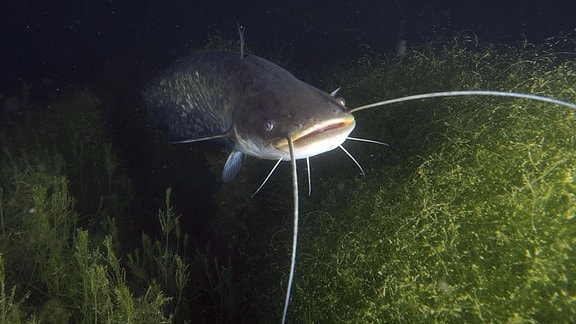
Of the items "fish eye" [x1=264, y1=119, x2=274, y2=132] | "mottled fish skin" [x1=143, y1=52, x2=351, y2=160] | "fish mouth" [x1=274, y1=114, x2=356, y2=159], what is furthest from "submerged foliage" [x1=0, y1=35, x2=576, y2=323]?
"fish eye" [x1=264, y1=119, x2=274, y2=132]

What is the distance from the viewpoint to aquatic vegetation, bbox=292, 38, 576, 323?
6.55 feet

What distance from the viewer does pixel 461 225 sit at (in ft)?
7.57

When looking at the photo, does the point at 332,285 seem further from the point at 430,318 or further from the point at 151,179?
the point at 151,179

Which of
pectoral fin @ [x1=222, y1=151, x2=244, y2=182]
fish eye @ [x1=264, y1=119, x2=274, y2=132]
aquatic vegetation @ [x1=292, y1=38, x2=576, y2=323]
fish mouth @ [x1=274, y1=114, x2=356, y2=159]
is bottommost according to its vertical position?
aquatic vegetation @ [x1=292, y1=38, x2=576, y2=323]

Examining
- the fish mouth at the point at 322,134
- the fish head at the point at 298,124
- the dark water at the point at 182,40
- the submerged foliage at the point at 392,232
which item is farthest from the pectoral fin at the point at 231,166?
the fish mouth at the point at 322,134

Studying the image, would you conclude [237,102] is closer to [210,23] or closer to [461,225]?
[461,225]

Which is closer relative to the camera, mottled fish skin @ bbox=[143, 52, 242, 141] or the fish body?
the fish body

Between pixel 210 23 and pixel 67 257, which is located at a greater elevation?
pixel 210 23

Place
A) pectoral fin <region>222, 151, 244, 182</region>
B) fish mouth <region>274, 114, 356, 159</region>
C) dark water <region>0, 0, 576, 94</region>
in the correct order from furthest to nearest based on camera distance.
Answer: dark water <region>0, 0, 576, 94</region> < pectoral fin <region>222, 151, 244, 182</region> < fish mouth <region>274, 114, 356, 159</region>

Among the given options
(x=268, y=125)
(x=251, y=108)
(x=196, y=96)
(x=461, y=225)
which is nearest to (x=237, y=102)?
(x=251, y=108)

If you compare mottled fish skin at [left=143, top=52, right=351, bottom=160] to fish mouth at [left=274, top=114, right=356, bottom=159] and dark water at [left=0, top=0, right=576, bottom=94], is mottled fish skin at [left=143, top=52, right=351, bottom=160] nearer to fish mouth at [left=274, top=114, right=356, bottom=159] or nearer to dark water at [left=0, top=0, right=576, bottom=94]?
fish mouth at [left=274, top=114, right=356, bottom=159]

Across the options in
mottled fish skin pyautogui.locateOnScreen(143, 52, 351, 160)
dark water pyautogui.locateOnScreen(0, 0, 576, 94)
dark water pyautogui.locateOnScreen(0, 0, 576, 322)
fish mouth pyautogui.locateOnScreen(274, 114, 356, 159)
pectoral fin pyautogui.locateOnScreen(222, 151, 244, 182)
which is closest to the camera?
fish mouth pyautogui.locateOnScreen(274, 114, 356, 159)

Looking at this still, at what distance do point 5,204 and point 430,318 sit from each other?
4.34 m

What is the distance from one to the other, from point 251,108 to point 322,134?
3.02 ft
